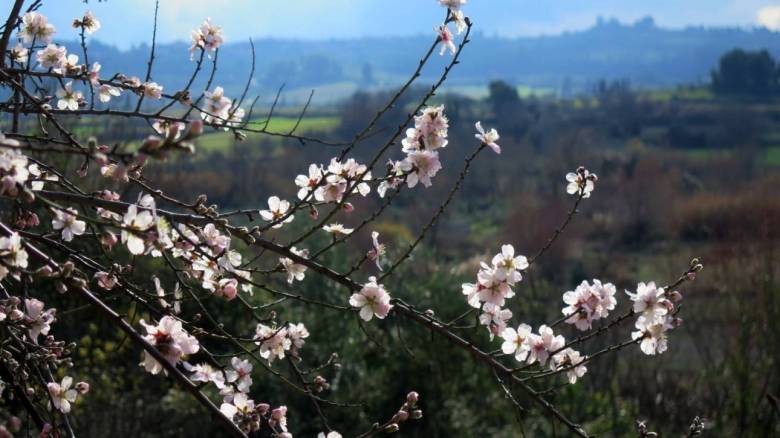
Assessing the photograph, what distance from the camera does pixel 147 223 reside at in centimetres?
183

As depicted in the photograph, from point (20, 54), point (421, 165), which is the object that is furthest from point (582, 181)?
point (20, 54)

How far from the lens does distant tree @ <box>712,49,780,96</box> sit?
77.1 m

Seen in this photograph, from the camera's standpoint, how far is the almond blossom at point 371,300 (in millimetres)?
2393

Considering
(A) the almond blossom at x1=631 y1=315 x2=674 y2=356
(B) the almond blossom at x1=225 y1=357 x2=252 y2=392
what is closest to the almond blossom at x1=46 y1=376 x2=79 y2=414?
(B) the almond blossom at x1=225 y1=357 x2=252 y2=392

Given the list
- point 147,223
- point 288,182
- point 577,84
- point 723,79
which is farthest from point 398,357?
point 577,84

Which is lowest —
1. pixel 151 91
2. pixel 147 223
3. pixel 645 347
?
pixel 645 347

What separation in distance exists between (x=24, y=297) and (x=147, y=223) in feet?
2.46

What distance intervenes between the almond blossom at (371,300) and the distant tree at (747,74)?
81.5 m

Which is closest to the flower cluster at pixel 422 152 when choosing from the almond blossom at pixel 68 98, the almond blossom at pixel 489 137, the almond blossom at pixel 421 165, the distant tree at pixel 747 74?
the almond blossom at pixel 421 165

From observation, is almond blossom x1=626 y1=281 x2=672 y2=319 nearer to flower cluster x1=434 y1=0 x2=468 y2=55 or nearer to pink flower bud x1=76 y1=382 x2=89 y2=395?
flower cluster x1=434 y1=0 x2=468 y2=55

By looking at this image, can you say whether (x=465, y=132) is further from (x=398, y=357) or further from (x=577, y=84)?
(x=577, y=84)

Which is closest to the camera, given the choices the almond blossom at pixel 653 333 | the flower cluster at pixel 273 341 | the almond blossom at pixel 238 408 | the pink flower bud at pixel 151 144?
the pink flower bud at pixel 151 144

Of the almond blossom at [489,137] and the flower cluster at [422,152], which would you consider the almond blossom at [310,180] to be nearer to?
the flower cluster at [422,152]

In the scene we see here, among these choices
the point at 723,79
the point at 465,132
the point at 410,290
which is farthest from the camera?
the point at 723,79
